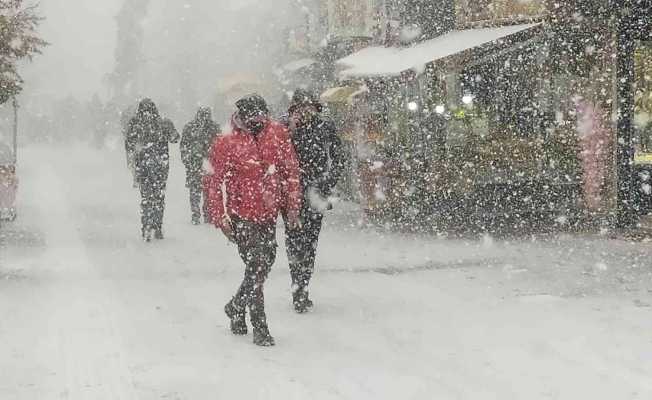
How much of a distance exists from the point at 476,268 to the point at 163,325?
4.13 m

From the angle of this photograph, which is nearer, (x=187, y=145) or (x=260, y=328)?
(x=260, y=328)

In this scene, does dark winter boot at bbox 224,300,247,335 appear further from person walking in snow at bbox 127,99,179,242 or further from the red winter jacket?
person walking in snow at bbox 127,99,179,242

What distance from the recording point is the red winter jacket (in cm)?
625

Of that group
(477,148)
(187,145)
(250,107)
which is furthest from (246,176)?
(187,145)

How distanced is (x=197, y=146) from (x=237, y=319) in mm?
8108

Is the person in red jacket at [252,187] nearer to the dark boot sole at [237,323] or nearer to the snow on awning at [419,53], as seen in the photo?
the dark boot sole at [237,323]

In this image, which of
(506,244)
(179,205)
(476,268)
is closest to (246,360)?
(476,268)

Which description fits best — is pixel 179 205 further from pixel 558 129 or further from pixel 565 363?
pixel 565 363

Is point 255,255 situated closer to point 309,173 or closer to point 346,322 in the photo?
point 346,322

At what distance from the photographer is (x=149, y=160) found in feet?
40.8

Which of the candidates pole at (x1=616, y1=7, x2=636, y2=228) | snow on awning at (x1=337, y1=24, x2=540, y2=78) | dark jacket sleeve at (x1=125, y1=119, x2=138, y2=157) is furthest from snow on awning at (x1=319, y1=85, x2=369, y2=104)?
dark jacket sleeve at (x1=125, y1=119, x2=138, y2=157)

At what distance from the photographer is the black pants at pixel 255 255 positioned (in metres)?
6.31

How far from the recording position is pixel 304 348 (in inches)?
250

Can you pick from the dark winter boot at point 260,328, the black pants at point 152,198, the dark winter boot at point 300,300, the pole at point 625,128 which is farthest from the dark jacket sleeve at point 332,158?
the pole at point 625,128
